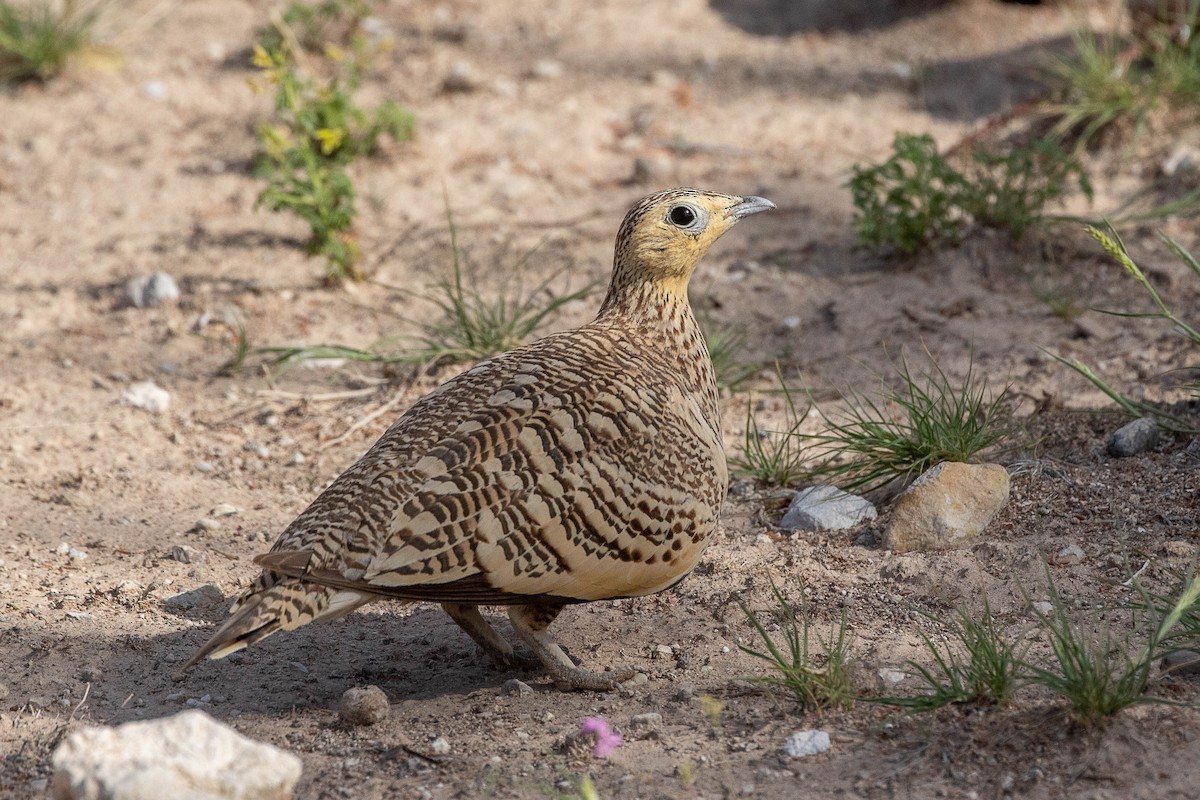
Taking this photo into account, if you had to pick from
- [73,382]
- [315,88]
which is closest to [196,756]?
[73,382]

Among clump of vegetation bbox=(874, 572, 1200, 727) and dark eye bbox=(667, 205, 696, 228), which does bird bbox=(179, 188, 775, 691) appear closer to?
dark eye bbox=(667, 205, 696, 228)

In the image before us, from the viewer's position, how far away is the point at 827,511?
506 cm

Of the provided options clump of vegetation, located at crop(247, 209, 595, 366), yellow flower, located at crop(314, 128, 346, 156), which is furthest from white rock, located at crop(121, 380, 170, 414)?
yellow flower, located at crop(314, 128, 346, 156)

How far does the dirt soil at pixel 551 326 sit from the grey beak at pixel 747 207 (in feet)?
3.67

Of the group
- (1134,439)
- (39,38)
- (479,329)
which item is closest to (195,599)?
(479,329)

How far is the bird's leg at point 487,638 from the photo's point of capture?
14.4 ft

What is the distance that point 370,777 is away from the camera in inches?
146

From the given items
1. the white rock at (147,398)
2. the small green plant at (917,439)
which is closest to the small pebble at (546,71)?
the white rock at (147,398)

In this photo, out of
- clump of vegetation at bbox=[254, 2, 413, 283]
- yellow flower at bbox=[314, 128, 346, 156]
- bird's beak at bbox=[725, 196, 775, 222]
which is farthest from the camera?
yellow flower at bbox=[314, 128, 346, 156]

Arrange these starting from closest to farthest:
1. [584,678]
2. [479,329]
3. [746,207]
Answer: [584,678] → [746,207] → [479,329]

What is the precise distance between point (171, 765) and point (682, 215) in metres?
2.53

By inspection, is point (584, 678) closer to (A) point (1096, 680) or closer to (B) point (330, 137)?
(A) point (1096, 680)

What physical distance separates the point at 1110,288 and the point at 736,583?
317 cm

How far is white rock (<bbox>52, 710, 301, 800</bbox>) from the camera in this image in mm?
2895
